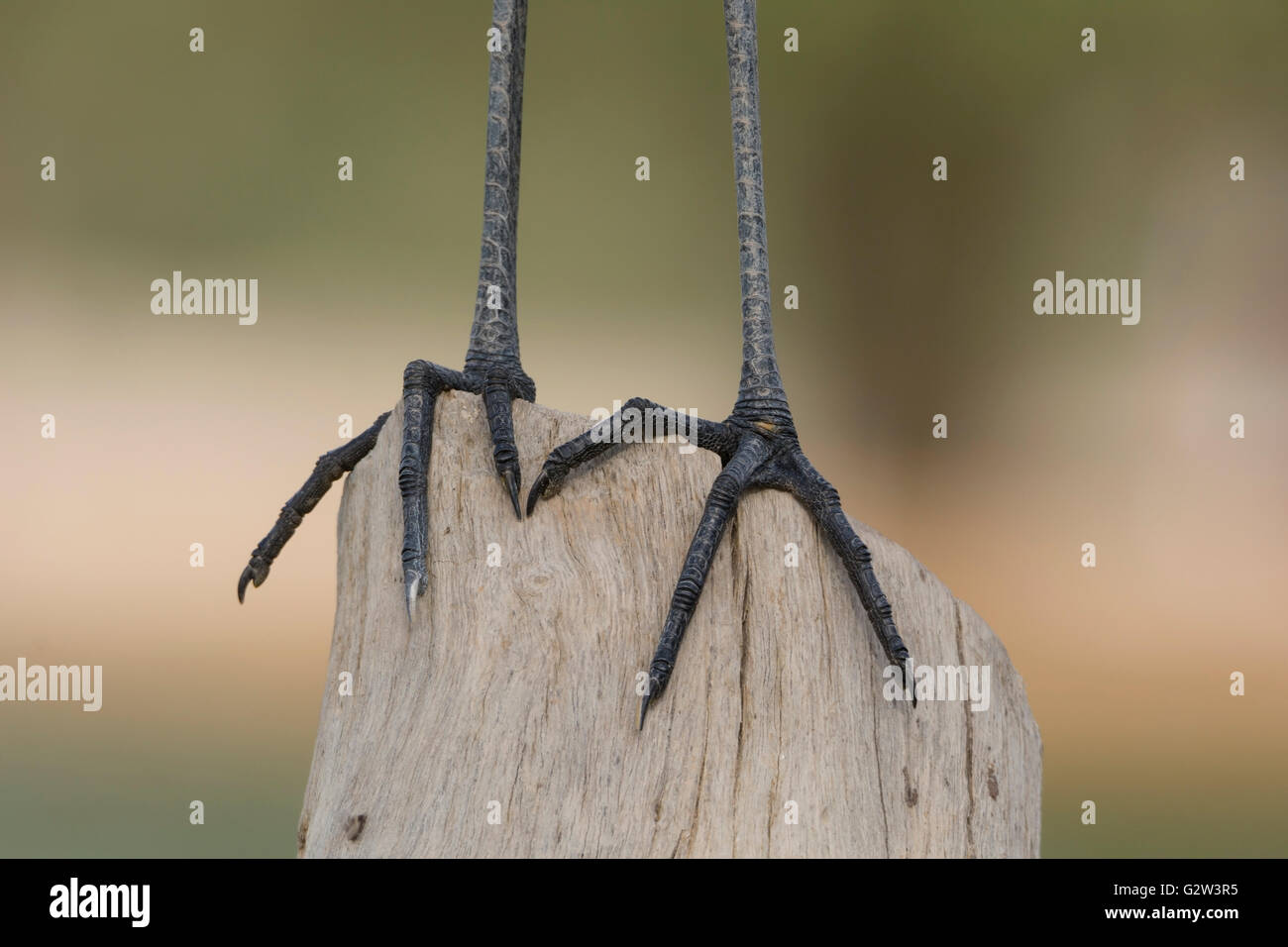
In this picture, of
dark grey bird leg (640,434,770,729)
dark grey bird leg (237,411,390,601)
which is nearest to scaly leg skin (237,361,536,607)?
dark grey bird leg (237,411,390,601)

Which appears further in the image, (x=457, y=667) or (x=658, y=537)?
(x=658, y=537)

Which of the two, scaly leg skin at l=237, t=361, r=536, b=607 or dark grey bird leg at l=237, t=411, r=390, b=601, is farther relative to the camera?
dark grey bird leg at l=237, t=411, r=390, b=601

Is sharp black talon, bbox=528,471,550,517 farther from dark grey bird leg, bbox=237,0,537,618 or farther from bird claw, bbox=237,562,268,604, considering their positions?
bird claw, bbox=237,562,268,604

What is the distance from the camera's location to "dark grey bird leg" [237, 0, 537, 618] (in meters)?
2.18

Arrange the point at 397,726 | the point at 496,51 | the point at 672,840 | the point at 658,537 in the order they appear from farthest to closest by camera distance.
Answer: the point at 496,51
the point at 658,537
the point at 397,726
the point at 672,840

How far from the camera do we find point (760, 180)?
2334 millimetres

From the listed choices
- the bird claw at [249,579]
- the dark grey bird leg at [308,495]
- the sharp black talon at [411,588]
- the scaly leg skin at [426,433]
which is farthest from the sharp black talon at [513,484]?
the bird claw at [249,579]

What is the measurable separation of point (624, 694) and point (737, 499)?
39cm

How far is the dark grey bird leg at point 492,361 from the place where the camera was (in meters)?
2.18

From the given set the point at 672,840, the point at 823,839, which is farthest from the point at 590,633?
the point at 823,839

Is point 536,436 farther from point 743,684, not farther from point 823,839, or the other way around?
point 823,839

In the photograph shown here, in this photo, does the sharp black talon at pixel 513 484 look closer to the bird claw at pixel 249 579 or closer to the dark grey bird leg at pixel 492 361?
the dark grey bird leg at pixel 492 361

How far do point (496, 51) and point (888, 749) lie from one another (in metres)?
1.48

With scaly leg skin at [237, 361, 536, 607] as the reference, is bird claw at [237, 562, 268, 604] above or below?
below
